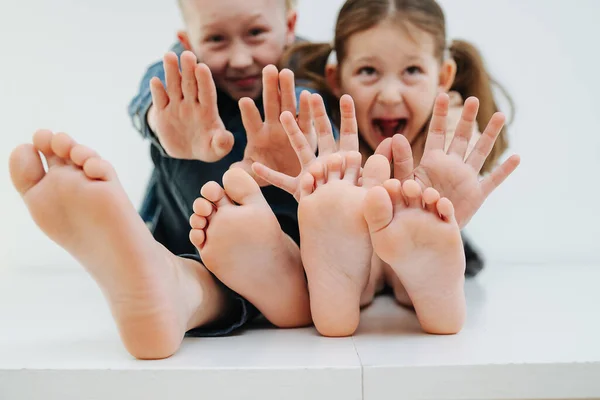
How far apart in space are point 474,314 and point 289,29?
1.97 ft

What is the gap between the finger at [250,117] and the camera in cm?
89

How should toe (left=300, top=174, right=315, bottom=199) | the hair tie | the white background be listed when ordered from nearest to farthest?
toe (left=300, top=174, right=315, bottom=199), the hair tie, the white background

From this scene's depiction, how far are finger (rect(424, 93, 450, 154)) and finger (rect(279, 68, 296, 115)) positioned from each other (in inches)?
7.5

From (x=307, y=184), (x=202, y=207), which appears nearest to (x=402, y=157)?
(x=307, y=184)

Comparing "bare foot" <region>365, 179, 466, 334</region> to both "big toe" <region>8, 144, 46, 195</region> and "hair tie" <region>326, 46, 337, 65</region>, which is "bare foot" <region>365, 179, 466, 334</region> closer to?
"big toe" <region>8, 144, 46, 195</region>

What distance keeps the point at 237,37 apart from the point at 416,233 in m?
0.54

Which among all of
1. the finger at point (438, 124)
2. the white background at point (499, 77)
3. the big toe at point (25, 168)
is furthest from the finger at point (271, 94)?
the white background at point (499, 77)

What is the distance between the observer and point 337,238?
72 centimetres

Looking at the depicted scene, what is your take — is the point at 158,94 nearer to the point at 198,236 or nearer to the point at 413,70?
the point at 198,236

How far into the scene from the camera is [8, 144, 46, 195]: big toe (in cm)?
66

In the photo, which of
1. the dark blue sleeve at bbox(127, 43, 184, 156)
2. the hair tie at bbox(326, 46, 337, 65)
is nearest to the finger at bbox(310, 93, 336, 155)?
the dark blue sleeve at bbox(127, 43, 184, 156)

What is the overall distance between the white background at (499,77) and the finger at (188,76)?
2.05 feet

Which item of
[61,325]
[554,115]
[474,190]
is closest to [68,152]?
[61,325]

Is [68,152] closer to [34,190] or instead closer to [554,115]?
[34,190]
